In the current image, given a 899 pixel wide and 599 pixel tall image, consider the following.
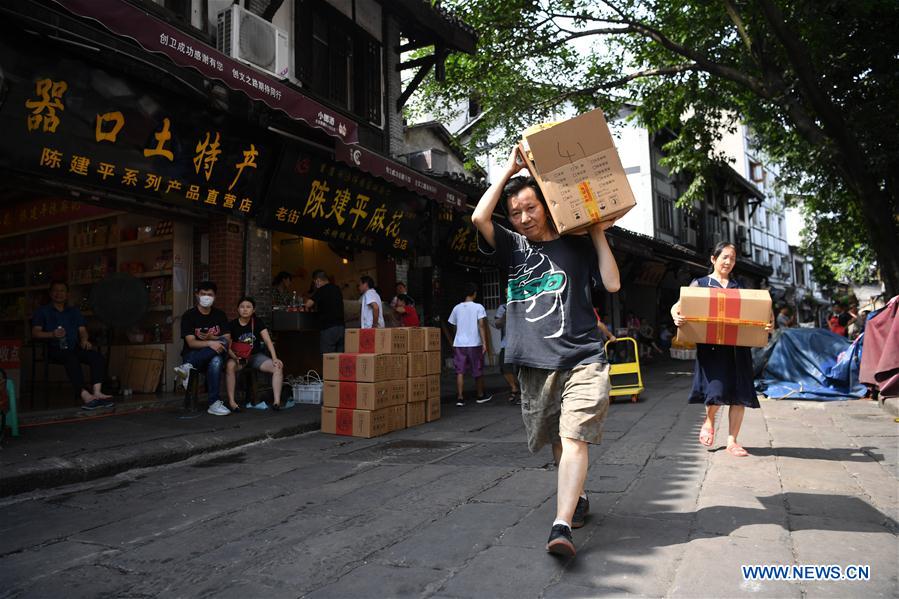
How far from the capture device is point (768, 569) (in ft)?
8.06

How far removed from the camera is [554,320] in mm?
2932

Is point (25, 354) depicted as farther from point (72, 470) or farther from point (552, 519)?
point (552, 519)

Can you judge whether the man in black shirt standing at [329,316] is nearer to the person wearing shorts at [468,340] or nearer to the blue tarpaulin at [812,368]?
the person wearing shorts at [468,340]

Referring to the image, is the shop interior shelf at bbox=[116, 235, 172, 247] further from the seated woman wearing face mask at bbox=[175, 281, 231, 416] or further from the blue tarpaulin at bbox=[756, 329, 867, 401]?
the blue tarpaulin at bbox=[756, 329, 867, 401]

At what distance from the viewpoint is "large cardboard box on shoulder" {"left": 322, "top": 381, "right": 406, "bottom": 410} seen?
6.35 meters

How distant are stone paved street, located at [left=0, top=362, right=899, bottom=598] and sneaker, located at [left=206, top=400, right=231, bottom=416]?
62.5 inches

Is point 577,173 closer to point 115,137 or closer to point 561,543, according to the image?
point 561,543

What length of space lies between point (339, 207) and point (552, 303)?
22.5 feet

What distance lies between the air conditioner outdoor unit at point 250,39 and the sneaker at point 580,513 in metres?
6.91

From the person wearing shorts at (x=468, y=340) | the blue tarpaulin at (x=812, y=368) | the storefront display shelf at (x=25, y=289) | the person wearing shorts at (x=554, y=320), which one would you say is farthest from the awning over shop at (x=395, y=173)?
the storefront display shelf at (x=25, y=289)

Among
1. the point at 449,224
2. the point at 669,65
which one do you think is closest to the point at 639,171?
the point at 669,65

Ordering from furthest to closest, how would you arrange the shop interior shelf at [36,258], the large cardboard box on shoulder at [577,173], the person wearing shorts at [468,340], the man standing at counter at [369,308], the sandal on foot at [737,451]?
the shop interior shelf at [36,258], the person wearing shorts at [468,340], the man standing at counter at [369,308], the sandal on foot at [737,451], the large cardboard box on shoulder at [577,173]

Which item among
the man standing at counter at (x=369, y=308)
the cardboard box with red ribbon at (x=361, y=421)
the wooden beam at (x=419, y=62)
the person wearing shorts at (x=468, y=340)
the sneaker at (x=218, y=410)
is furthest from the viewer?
the wooden beam at (x=419, y=62)

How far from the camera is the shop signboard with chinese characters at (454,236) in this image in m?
12.0
